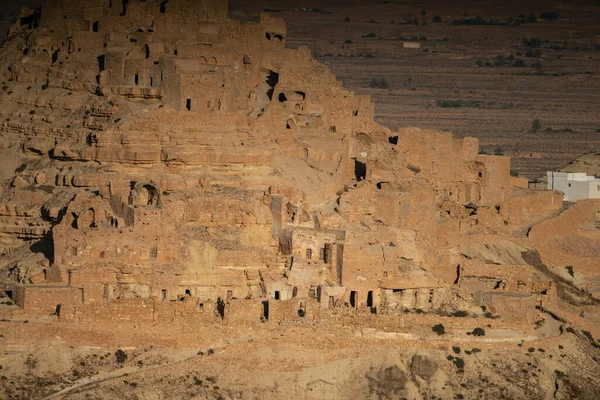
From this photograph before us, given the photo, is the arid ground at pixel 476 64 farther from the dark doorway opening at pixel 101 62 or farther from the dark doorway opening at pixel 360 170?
the dark doorway opening at pixel 101 62

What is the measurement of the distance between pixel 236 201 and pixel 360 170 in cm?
755

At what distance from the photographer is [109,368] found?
152 feet

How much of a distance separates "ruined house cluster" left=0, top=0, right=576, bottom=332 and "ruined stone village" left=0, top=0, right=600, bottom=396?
0.20 ft

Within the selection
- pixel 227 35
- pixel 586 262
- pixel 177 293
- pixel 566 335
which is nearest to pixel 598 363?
pixel 566 335

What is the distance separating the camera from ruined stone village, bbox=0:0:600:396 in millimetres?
49250

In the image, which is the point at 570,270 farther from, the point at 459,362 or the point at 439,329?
the point at 459,362

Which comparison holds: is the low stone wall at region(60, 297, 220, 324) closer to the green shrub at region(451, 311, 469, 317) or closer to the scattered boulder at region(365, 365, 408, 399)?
the scattered boulder at region(365, 365, 408, 399)

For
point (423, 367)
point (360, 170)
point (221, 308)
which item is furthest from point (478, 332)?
point (360, 170)

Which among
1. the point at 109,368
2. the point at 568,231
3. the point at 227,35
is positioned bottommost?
the point at 109,368

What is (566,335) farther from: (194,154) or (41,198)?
(41,198)

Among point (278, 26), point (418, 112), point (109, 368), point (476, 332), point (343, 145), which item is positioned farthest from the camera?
point (418, 112)

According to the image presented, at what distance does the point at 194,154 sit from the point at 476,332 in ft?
31.9

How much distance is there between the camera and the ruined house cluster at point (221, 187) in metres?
49.3

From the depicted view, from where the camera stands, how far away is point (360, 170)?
2292 inches
